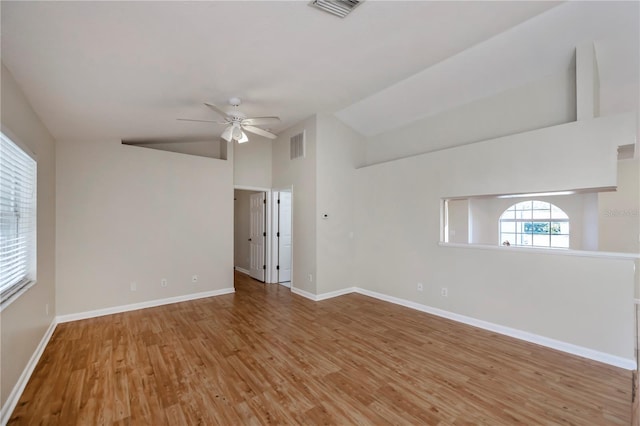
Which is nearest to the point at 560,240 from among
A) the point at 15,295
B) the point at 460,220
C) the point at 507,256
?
the point at 460,220

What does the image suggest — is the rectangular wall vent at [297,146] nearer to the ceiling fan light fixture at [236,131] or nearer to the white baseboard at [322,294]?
the ceiling fan light fixture at [236,131]

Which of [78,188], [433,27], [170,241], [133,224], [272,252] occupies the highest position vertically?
[433,27]

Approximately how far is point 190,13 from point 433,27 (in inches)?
86.3

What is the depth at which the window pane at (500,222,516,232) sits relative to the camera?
5.93m

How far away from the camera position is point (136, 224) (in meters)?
4.67

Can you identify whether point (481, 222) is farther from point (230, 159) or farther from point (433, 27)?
point (230, 159)

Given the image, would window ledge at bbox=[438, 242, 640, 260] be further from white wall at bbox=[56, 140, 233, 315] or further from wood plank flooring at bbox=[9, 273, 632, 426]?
white wall at bbox=[56, 140, 233, 315]

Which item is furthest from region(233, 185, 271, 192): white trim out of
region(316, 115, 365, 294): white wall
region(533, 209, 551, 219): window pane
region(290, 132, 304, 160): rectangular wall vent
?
region(533, 209, 551, 219): window pane

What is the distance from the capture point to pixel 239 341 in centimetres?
349

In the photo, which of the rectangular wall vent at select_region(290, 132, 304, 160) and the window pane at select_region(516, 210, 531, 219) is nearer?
the rectangular wall vent at select_region(290, 132, 304, 160)

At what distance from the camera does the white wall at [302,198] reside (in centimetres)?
532

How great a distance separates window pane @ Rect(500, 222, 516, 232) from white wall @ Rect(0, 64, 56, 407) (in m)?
7.48

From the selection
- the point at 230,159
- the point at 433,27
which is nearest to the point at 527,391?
the point at 433,27

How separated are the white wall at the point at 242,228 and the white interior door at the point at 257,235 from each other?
37 cm
